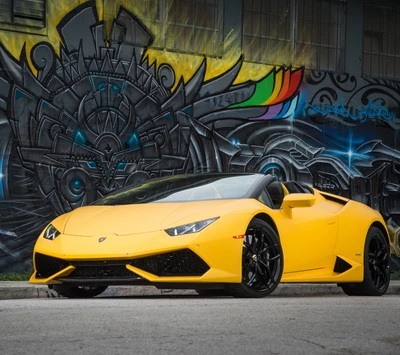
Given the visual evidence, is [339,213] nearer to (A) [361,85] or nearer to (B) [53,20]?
(B) [53,20]

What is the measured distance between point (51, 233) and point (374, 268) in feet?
12.4


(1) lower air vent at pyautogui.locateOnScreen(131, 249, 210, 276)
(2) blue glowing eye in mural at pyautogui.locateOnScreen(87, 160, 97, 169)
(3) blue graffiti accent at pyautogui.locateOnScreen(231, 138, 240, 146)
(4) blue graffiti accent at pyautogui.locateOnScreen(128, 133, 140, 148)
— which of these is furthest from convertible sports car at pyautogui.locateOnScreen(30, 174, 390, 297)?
(3) blue graffiti accent at pyautogui.locateOnScreen(231, 138, 240, 146)

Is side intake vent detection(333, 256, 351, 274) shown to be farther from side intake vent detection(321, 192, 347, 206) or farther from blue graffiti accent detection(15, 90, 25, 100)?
blue graffiti accent detection(15, 90, 25, 100)

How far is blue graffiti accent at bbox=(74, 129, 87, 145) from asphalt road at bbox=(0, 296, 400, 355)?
28.5 feet

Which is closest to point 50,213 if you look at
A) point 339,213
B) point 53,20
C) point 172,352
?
point 53,20

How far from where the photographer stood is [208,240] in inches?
371

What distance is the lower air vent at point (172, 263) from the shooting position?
30.6 feet

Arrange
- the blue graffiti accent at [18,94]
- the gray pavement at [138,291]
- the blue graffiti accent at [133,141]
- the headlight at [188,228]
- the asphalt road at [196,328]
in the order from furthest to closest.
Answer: the blue graffiti accent at [133,141]
the blue graffiti accent at [18,94]
the gray pavement at [138,291]
the headlight at [188,228]
the asphalt road at [196,328]

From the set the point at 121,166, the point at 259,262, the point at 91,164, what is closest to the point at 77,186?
the point at 91,164

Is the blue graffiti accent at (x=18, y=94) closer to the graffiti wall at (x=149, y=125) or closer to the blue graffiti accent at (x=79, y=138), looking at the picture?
the graffiti wall at (x=149, y=125)

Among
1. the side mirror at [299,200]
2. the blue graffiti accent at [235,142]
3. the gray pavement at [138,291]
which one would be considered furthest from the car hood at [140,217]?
the blue graffiti accent at [235,142]

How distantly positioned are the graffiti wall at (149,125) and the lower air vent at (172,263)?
7661 millimetres

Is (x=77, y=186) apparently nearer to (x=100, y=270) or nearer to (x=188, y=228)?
(x=100, y=270)

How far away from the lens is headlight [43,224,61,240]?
9911 mm
